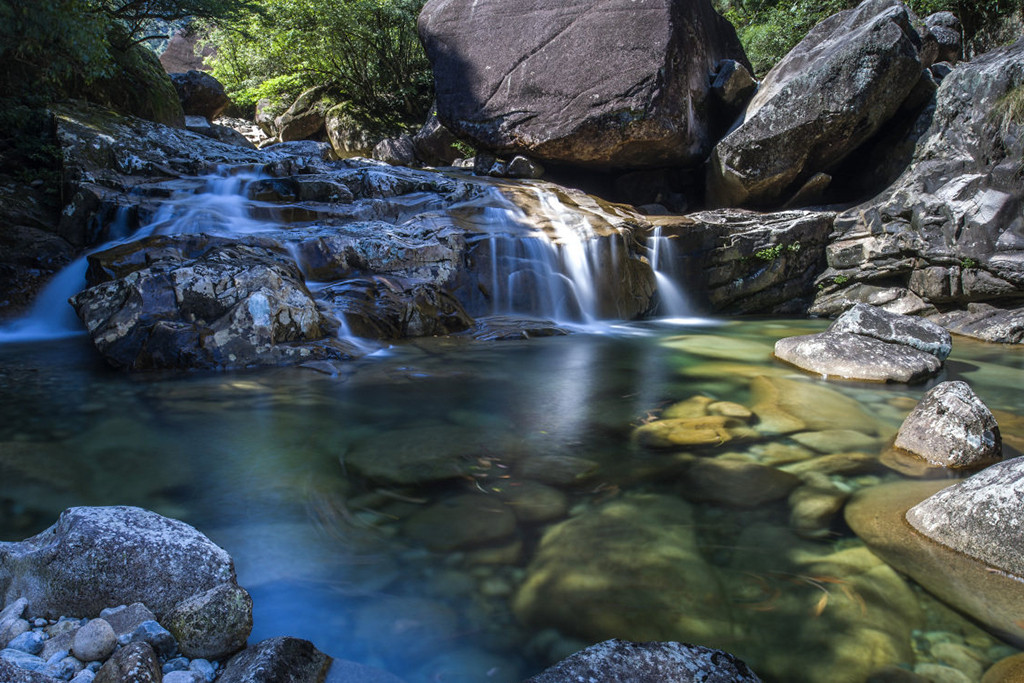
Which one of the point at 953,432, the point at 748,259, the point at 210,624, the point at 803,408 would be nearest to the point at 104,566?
the point at 210,624

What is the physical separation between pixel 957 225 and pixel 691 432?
273 inches

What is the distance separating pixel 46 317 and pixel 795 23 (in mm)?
17904

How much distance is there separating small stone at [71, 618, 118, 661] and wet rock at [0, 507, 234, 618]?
0.20 meters

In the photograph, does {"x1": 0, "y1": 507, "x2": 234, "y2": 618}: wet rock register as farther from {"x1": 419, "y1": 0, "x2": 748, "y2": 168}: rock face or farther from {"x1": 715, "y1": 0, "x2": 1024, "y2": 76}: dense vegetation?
{"x1": 715, "y1": 0, "x2": 1024, "y2": 76}: dense vegetation

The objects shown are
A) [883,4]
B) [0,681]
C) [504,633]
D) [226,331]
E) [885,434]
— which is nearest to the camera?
[0,681]

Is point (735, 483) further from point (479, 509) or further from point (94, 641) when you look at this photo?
point (94, 641)

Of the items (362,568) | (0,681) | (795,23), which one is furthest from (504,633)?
(795,23)

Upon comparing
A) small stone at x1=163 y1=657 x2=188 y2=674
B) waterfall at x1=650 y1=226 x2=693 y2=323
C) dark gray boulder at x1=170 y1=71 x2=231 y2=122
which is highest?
dark gray boulder at x1=170 y1=71 x2=231 y2=122

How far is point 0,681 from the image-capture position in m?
1.29

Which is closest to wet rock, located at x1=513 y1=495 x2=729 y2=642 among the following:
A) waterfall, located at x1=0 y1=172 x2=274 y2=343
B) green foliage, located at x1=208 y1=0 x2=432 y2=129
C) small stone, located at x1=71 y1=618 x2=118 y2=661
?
small stone, located at x1=71 y1=618 x2=118 y2=661

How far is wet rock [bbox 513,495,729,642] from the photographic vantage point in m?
2.01

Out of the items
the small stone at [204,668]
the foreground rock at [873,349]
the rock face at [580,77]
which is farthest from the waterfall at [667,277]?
the small stone at [204,668]

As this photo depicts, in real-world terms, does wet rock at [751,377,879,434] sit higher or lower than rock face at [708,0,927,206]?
lower

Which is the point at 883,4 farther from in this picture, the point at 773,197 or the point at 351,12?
the point at 351,12
